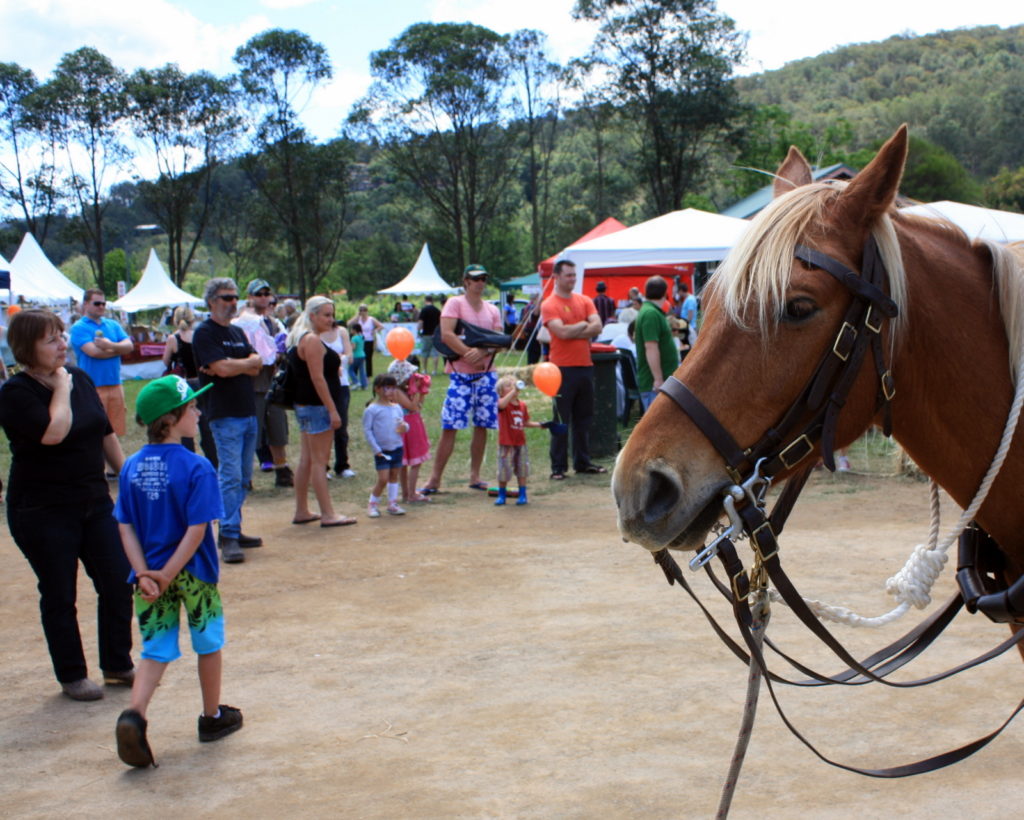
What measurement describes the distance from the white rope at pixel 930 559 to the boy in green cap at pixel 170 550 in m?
2.53

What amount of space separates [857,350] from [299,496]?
654cm

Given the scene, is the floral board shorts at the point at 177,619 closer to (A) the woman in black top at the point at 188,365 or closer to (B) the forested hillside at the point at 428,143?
(A) the woman in black top at the point at 188,365

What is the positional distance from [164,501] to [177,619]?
0.51 meters

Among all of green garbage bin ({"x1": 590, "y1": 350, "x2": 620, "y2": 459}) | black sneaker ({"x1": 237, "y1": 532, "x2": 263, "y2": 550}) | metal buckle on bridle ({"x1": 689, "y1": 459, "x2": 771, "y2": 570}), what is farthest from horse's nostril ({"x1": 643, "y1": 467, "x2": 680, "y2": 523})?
green garbage bin ({"x1": 590, "y1": 350, "x2": 620, "y2": 459})

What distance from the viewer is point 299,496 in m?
7.74

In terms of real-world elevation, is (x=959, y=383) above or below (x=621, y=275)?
below

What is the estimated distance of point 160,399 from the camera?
3846 millimetres

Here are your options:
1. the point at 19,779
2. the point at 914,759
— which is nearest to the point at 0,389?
the point at 19,779

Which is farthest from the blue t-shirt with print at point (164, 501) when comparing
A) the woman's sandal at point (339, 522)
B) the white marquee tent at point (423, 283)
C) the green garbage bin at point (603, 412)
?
the white marquee tent at point (423, 283)

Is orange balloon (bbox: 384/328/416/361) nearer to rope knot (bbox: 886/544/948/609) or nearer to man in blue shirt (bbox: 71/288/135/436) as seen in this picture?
man in blue shirt (bbox: 71/288/135/436)

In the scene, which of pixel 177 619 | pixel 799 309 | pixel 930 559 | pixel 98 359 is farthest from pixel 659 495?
pixel 98 359

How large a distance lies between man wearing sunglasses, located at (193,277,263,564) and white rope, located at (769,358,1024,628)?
208 inches

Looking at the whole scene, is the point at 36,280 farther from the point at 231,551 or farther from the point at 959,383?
the point at 959,383

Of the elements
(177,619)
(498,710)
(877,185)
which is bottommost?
(498,710)
